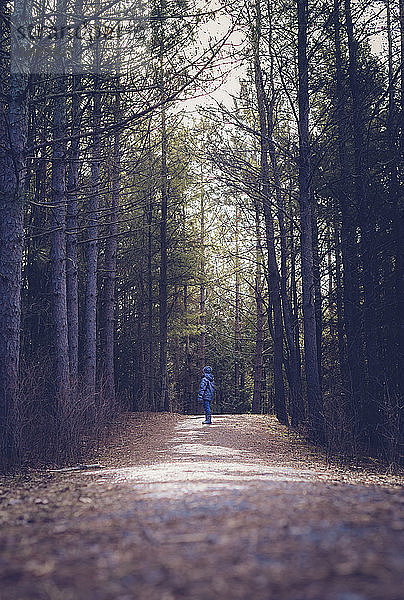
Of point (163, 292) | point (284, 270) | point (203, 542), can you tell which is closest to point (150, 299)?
point (163, 292)

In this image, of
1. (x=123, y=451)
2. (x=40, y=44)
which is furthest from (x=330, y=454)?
(x=40, y=44)

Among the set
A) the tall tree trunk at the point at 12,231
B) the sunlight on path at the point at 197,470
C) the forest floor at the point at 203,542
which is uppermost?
the tall tree trunk at the point at 12,231

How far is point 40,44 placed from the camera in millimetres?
8852

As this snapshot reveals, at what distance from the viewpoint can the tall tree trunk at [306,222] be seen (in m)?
13.2

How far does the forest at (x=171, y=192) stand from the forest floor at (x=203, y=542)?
4.87m

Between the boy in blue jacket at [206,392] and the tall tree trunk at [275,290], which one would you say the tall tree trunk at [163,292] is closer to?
the boy in blue jacket at [206,392]

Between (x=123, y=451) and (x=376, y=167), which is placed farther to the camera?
(x=376, y=167)

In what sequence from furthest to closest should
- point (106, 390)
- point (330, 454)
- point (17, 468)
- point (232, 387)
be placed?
point (232, 387), point (106, 390), point (330, 454), point (17, 468)

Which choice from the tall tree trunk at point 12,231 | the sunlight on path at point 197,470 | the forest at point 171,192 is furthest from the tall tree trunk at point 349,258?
the tall tree trunk at point 12,231

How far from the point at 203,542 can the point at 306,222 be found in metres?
11.5

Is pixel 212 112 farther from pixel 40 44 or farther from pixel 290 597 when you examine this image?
pixel 290 597

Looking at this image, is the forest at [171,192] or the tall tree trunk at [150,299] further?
the tall tree trunk at [150,299]

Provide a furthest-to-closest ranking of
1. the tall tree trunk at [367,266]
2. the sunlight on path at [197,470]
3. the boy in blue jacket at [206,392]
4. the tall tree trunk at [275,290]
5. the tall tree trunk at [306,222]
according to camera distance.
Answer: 1. the tall tree trunk at [275,290]
2. the boy in blue jacket at [206,392]
3. the tall tree trunk at [306,222]
4. the tall tree trunk at [367,266]
5. the sunlight on path at [197,470]

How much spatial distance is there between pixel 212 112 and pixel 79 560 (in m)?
11.7
